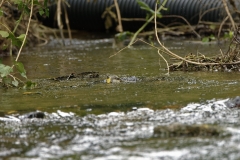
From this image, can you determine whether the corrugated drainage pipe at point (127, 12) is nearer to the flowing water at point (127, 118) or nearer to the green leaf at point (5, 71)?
the flowing water at point (127, 118)

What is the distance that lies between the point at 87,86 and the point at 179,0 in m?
5.18

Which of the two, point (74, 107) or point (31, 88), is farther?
point (31, 88)

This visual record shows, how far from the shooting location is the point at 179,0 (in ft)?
28.3

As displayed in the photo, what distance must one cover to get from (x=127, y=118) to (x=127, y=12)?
20.8ft

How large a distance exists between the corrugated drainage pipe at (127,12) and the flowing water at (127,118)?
411 cm

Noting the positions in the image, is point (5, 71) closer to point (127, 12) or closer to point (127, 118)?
point (127, 118)

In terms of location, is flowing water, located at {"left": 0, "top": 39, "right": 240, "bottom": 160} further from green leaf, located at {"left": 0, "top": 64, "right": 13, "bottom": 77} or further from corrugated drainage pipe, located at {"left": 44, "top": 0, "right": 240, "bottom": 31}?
corrugated drainage pipe, located at {"left": 44, "top": 0, "right": 240, "bottom": 31}

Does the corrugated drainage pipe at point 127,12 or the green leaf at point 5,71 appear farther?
the corrugated drainage pipe at point 127,12

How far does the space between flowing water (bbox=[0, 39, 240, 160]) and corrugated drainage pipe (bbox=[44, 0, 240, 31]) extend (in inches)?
162

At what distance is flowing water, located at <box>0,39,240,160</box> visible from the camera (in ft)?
7.06

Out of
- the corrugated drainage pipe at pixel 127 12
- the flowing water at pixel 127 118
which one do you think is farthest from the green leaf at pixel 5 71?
the corrugated drainage pipe at pixel 127 12

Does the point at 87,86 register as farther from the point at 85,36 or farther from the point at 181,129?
the point at 85,36

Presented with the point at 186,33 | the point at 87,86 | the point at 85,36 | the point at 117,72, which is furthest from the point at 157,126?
the point at 85,36

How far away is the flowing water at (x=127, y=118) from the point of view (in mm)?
2150
